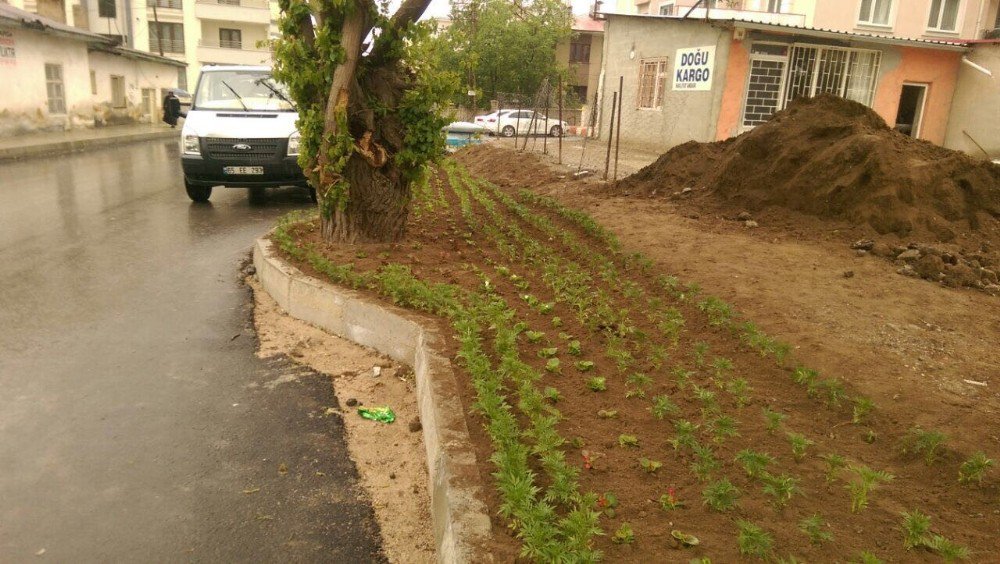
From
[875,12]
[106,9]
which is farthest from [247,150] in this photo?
[106,9]

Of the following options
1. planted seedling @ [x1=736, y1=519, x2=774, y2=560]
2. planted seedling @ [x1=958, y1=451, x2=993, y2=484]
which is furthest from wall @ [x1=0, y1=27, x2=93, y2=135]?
planted seedling @ [x1=958, y1=451, x2=993, y2=484]

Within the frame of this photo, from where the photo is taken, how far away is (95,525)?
10.0ft

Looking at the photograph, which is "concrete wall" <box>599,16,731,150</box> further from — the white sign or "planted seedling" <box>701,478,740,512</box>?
"planted seedling" <box>701,478,740,512</box>

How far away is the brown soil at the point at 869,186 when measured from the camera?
7.72 metres

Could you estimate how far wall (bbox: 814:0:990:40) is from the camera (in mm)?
25984

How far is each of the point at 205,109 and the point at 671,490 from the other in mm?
10295

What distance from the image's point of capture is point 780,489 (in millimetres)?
2953

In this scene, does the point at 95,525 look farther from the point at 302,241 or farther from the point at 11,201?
the point at 11,201

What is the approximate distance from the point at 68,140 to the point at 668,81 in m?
17.4

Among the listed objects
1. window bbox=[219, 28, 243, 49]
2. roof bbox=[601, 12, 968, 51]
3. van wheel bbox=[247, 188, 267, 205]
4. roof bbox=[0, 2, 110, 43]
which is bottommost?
van wheel bbox=[247, 188, 267, 205]

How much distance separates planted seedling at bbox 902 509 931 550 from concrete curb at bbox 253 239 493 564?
5.17ft

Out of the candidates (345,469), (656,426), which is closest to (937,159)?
(656,426)

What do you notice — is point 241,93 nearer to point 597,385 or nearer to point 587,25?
point 597,385

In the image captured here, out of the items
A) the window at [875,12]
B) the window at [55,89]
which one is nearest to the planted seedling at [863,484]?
the window at [55,89]
